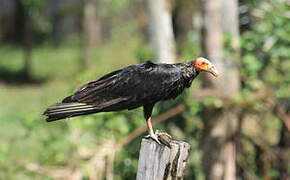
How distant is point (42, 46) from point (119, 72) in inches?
909

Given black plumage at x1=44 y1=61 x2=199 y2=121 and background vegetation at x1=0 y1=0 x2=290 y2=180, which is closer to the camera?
black plumage at x1=44 y1=61 x2=199 y2=121

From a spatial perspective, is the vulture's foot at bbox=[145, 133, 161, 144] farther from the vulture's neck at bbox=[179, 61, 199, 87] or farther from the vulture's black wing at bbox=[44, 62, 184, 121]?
the vulture's neck at bbox=[179, 61, 199, 87]

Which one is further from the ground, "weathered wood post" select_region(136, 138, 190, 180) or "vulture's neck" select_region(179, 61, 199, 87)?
"vulture's neck" select_region(179, 61, 199, 87)

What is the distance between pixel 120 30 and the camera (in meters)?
24.8

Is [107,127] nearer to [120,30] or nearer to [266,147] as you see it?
[266,147]

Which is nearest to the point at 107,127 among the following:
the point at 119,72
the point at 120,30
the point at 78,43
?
the point at 119,72

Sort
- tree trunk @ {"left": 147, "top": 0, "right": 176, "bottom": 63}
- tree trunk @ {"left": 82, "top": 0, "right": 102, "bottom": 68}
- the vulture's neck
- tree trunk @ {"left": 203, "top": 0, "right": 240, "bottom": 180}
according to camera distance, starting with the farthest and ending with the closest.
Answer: tree trunk @ {"left": 82, "top": 0, "right": 102, "bottom": 68}, tree trunk @ {"left": 147, "top": 0, "right": 176, "bottom": 63}, tree trunk @ {"left": 203, "top": 0, "right": 240, "bottom": 180}, the vulture's neck

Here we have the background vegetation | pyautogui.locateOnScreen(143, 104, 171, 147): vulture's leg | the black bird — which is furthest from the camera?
the background vegetation

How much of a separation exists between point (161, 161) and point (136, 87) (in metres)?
0.85

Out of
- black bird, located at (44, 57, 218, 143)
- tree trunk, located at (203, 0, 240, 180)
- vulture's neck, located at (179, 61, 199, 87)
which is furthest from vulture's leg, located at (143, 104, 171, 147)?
tree trunk, located at (203, 0, 240, 180)

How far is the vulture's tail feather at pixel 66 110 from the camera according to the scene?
5.39 metres

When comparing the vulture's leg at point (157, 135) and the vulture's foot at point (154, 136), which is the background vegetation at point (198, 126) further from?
the vulture's foot at point (154, 136)

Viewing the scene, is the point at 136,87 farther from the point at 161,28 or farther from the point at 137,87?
the point at 161,28

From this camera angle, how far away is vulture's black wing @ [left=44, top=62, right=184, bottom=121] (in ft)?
18.6
